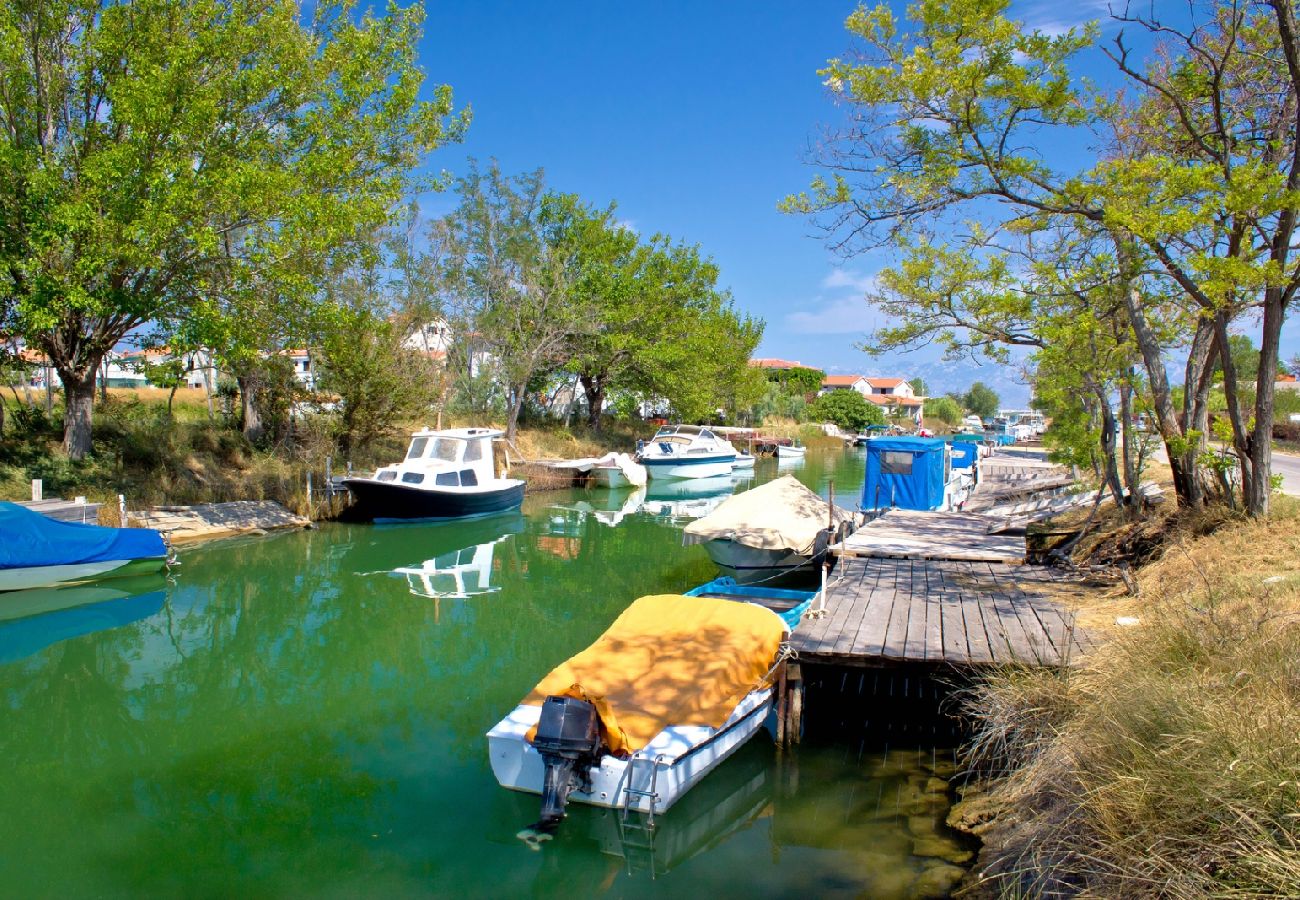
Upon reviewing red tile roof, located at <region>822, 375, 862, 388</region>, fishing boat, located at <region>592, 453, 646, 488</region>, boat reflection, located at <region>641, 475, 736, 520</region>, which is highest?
red tile roof, located at <region>822, 375, 862, 388</region>

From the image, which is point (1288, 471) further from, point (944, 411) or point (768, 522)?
point (944, 411)

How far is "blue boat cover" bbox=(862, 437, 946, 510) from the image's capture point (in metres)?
19.0

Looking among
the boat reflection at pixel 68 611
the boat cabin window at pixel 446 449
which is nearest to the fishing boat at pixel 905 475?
the boat cabin window at pixel 446 449

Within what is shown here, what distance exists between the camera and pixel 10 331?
15.4m

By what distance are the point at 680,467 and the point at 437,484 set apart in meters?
15.2

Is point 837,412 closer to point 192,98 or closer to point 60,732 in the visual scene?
point 192,98

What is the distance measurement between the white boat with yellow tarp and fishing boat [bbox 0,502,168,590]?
9.96m

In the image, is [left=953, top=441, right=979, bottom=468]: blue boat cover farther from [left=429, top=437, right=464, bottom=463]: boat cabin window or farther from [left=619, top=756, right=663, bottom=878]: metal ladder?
[left=619, top=756, right=663, bottom=878]: metal ladder

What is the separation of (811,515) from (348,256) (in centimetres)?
1194

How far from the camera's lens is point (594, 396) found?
40750 millimetres

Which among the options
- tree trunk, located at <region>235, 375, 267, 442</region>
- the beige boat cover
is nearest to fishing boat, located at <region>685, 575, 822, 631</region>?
the beige boat cover

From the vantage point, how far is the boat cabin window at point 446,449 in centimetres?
2222

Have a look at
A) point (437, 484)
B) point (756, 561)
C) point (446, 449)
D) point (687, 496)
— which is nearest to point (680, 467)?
point (687, 496)

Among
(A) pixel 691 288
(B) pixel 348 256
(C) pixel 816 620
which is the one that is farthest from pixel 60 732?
(A) pixel 691 288
